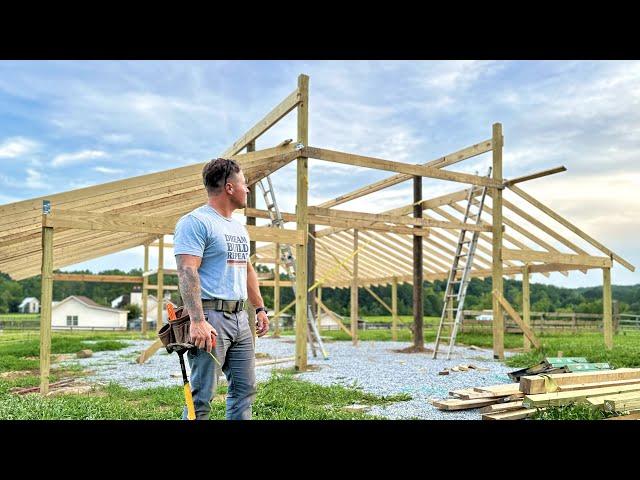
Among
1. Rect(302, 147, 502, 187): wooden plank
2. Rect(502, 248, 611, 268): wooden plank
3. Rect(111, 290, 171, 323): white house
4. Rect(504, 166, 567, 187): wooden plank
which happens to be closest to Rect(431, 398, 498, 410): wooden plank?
Rect(302, 147, 502, 187): wooden plank

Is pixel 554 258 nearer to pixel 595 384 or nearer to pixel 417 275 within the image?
pixel 417 275

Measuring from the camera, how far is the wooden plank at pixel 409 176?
404 inches

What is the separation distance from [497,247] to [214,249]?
8.50m

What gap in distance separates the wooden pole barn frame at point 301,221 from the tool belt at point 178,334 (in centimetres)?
402

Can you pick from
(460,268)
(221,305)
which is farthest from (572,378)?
(460,268)

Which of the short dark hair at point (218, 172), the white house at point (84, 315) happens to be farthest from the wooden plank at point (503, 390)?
the white house at point (84, 315)

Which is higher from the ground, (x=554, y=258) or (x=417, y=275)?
(x=554, y=258)

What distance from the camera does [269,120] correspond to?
29.9 ft
